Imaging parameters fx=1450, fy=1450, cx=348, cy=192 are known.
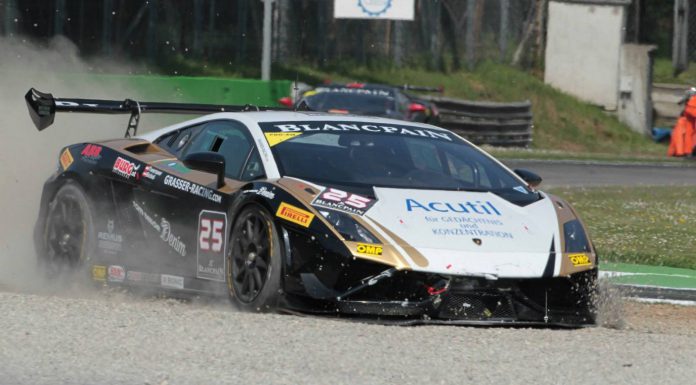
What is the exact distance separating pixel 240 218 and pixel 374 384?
8.10ft

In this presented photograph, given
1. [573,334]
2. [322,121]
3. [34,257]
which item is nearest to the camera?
[573,334]

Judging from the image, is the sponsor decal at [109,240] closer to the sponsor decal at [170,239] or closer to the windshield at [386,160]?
the sponsor decal at [170,239]

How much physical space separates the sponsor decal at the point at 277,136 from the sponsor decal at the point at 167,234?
30.7 inches

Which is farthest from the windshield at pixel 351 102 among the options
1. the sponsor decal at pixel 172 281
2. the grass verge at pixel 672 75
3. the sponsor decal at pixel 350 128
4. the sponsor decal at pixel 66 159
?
the grass verge at pixel 672 75

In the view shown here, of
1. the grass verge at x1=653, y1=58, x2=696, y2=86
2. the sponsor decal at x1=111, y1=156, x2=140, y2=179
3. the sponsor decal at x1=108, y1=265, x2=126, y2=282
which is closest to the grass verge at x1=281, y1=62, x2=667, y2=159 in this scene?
the grass verge at x1=653, y1=58, x2=696, y2=86

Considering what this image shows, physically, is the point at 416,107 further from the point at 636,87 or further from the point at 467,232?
the point at 467,232

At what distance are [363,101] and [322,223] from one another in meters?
16.6

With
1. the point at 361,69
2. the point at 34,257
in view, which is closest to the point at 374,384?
the point at 34,257

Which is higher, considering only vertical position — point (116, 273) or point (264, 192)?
point (264, 192)

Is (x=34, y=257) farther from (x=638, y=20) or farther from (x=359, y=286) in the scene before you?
(x=638, y=20)

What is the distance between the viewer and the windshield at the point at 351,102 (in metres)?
23.6

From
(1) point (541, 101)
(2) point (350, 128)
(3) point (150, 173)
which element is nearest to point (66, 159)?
(3) point (150, 173)

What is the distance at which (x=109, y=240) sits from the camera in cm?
906

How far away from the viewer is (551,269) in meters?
7.54
